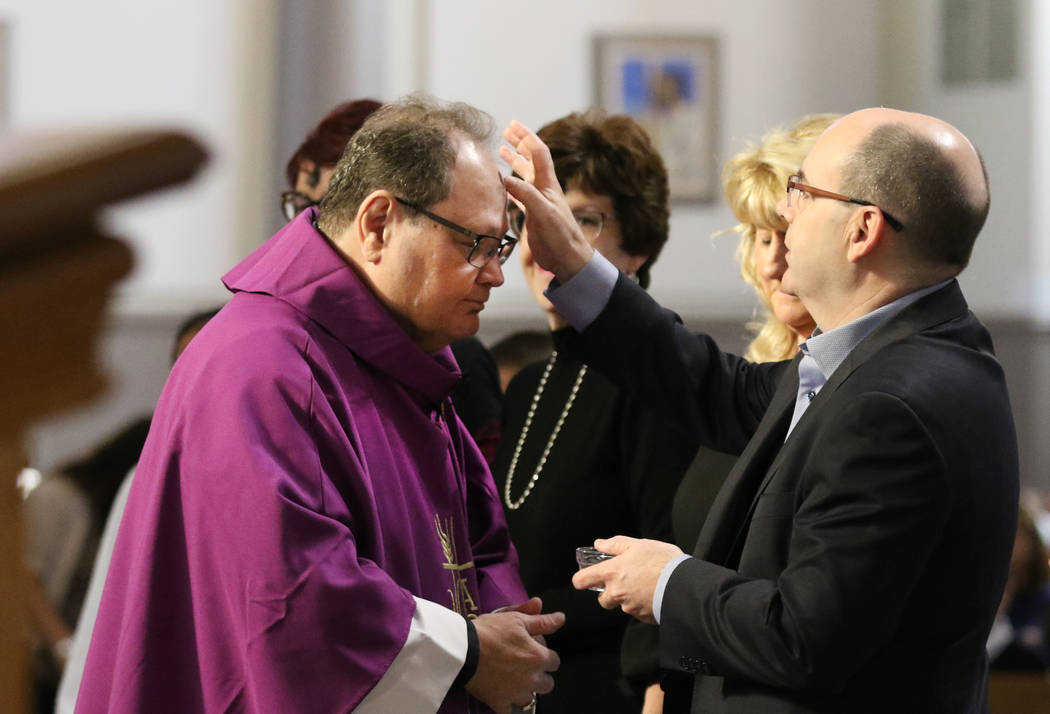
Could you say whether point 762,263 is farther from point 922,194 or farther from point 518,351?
point 518,351

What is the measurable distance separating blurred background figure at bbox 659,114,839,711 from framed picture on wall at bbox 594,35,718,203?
419 cm

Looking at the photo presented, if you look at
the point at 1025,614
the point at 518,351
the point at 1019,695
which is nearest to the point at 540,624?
the point at 1019,695

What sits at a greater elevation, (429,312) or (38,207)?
(38,207)

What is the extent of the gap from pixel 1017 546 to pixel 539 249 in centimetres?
238

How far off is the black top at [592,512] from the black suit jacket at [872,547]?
1.63 ft

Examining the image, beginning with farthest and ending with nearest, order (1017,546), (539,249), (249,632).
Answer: (1017,546)
(539,249)
(249,632)

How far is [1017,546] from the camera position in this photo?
392cm

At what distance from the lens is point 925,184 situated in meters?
1.77

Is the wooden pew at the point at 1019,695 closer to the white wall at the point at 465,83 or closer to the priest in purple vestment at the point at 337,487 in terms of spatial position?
the priest in purple vestment at the point at 337,487

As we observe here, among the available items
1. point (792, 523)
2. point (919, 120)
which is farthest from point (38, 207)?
point (919, 120)

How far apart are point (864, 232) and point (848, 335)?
0.49 feet

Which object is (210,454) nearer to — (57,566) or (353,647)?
(353,647)

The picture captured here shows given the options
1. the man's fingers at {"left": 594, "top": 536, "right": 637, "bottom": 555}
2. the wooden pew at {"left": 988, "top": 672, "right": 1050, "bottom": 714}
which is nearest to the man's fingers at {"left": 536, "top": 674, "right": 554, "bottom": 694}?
the man's fingers at {"left": 594, "top": 536, "right": 637, "bottom": 555}

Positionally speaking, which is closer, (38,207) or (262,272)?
(38,207)
